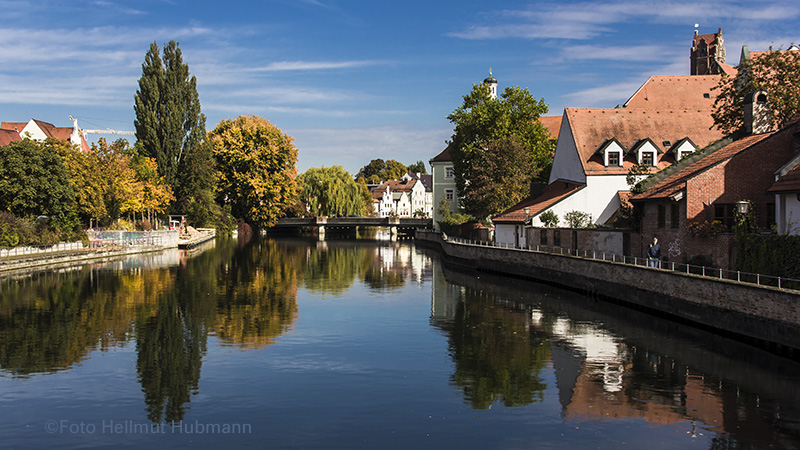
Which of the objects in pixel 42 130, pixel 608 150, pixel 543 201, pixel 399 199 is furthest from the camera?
pixel 399 199

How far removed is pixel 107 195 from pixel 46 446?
5773cm

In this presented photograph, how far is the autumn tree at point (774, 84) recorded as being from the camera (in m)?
36.9

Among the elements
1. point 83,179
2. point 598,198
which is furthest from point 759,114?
point 83,179

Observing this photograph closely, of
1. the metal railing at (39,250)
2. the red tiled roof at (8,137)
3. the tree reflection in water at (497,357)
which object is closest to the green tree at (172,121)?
the red tiled roof at (8,137)

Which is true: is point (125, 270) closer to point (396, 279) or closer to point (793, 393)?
point (396, 279)

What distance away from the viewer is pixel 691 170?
34969mm

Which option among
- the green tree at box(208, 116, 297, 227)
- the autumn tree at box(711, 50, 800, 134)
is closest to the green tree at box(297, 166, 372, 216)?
the green tree at box(208, 116, 297, 227)

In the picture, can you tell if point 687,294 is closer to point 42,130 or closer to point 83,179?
point 83,179

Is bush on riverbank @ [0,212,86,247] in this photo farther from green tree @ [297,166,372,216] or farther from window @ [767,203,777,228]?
green tree @ [297,166,372,216]

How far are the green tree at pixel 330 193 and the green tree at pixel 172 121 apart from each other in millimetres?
31489

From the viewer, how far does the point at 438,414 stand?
16.8 m

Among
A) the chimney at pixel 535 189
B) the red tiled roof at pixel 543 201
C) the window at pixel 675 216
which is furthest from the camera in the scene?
the chimney at pixel 535 189

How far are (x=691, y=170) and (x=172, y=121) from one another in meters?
67.4

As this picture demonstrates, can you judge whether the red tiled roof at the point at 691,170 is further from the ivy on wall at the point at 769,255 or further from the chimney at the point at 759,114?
the ivy on wall at the point at 769,255
